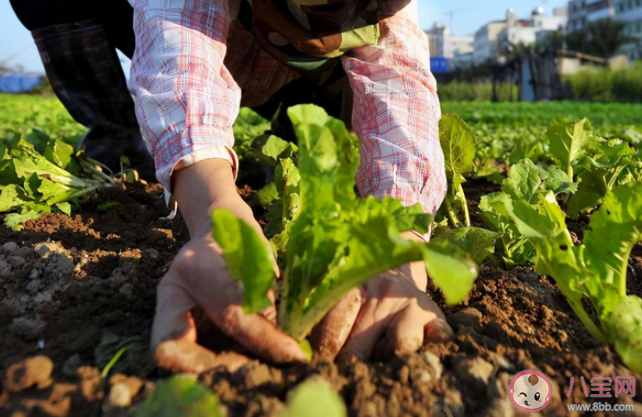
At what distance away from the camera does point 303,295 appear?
100 centimetres

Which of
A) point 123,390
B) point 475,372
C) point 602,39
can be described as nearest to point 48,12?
point 123,390

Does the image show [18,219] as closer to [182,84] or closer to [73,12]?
[182,84]

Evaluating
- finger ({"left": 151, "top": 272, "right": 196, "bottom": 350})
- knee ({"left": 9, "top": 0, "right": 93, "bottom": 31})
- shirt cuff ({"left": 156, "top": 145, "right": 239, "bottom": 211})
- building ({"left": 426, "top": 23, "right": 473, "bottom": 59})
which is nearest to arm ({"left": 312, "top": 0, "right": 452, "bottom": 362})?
finger ({"left": 151, "top": 272, "right": 196, "bottom": 350})

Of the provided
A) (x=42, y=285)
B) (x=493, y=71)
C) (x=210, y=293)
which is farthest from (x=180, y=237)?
(x=493, y=71)

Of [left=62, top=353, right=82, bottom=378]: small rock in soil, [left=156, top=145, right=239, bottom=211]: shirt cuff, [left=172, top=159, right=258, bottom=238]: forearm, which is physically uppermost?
[left=156, top=145, right=239, bottom=211]: shirt cuff

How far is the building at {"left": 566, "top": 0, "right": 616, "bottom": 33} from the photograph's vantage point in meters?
78.6

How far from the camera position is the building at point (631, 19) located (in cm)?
6469

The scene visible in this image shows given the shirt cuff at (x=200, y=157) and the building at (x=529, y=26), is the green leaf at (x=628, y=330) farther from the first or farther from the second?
the building at (x=529, y=26)

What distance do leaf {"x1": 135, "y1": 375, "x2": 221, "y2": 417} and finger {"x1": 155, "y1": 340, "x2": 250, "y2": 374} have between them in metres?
0.15

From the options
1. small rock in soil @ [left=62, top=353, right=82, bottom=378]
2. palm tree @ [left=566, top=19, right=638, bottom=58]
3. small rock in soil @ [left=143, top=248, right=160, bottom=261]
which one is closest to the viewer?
small rock in soil @ [left=62, top=353, right=82, bottom=378]

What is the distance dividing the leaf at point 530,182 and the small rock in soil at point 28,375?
129 cm

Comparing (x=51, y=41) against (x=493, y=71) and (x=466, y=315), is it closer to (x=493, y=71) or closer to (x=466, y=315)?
(x=466, y=315)

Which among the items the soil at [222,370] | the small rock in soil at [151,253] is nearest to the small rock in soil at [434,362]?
the soil at [222,370]

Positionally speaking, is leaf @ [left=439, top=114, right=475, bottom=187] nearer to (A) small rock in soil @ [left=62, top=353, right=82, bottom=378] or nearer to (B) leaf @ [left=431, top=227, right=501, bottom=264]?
(B) leaf @ [left=431, top=227, right=501, bottom=264]
